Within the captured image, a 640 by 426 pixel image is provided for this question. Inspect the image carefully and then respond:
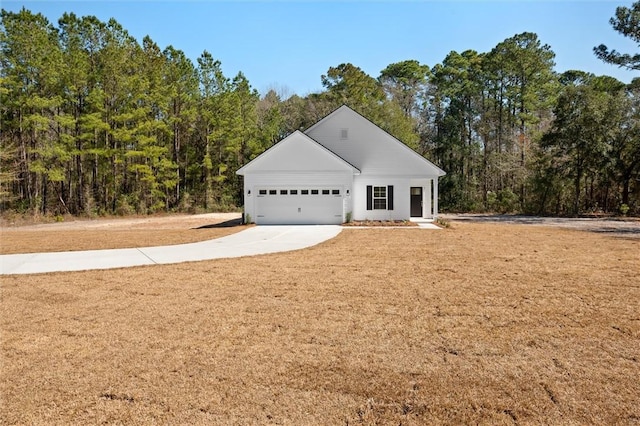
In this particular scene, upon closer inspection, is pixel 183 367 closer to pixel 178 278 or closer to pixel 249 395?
pixel 249 395

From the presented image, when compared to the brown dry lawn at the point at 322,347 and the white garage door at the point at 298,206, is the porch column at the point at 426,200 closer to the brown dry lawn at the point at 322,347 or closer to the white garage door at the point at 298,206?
the white garage door at the point at 298,206

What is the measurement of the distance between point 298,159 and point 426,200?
8647mm

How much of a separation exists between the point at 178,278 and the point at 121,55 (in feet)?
88.8

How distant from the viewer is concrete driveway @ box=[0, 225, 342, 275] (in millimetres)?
8891

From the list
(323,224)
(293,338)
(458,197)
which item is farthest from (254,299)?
(458,197)

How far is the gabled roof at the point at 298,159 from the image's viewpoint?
783 inches

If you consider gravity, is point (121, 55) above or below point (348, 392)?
above

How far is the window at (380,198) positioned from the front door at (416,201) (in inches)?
116

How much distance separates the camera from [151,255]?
1039 cm

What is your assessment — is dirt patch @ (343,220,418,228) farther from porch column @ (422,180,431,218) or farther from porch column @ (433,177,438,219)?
porch column @ (422,180,431,218)

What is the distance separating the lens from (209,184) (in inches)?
1328

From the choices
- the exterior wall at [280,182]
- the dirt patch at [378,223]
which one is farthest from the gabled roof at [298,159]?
the dirt patch at [378,223]

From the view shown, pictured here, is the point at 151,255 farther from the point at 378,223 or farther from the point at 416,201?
the point at 416,201

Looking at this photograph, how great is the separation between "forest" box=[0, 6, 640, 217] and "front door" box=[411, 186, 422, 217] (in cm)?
1173
